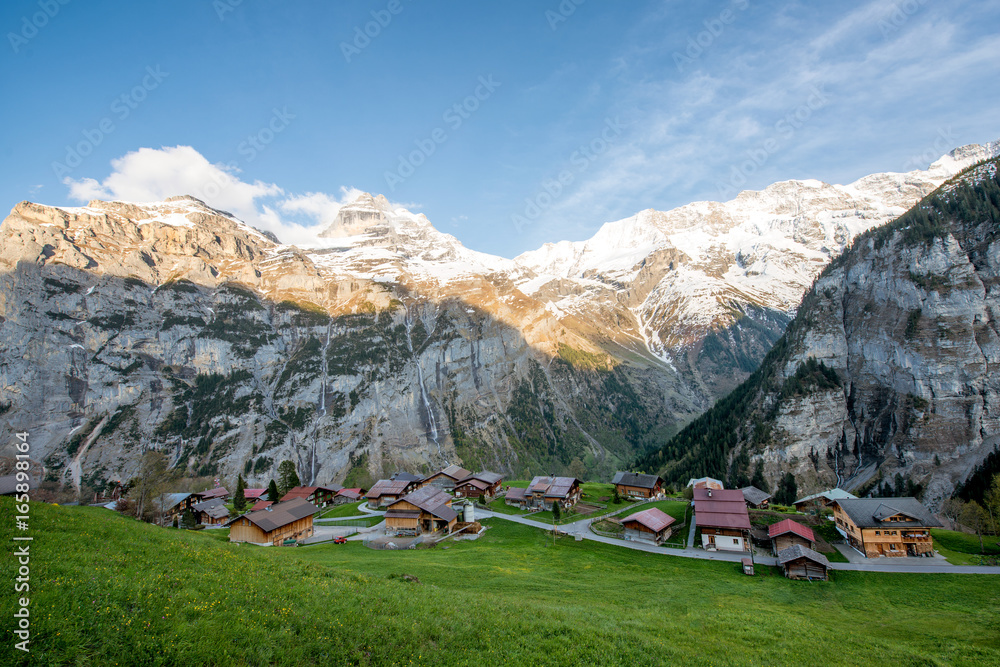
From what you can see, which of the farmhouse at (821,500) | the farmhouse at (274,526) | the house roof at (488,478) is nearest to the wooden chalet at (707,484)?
the farmhouse at (821,500)

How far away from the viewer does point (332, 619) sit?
16.0 metres

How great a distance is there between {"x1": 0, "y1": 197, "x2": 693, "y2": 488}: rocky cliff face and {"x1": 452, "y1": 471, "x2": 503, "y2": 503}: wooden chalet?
68579 millimetres

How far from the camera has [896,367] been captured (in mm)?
93188

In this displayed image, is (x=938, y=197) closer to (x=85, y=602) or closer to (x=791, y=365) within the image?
(x=791, y=365)

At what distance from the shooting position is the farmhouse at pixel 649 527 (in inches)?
2141

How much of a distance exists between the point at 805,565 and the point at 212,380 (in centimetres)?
18909

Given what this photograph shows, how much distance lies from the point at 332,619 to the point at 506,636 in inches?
283

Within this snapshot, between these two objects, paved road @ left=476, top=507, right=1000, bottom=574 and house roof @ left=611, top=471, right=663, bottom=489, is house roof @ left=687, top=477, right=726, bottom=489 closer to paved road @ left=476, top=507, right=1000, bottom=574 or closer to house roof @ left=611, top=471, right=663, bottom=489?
paved road @ left=476, top=507, right=1000, bottom=574

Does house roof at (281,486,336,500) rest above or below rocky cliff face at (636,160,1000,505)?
below

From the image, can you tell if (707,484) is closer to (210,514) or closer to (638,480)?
(638,480)

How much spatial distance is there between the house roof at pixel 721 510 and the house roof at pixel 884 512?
38.5 ft

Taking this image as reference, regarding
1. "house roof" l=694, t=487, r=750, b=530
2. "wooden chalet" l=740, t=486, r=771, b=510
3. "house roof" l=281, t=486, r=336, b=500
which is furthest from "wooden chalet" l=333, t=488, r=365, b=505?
"wooden chalet" l=740, t=486, r=771, b=510

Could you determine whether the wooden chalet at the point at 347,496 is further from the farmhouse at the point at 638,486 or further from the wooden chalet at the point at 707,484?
the wooden chalet at the point at 707,484

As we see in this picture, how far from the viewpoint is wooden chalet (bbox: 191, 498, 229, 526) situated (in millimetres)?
74562
